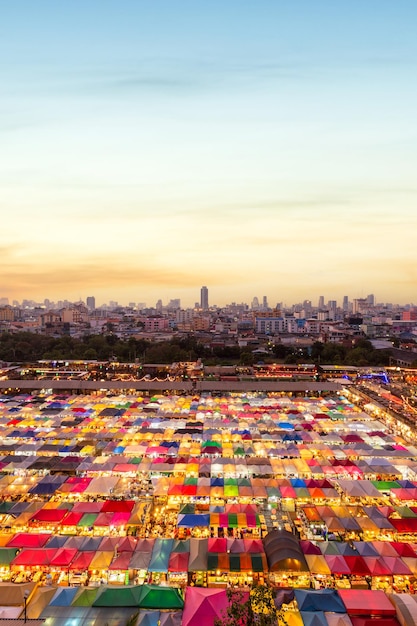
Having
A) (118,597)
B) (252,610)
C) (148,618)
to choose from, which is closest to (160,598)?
(148,618)

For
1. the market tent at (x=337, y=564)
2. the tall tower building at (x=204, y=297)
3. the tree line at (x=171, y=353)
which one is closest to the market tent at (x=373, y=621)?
the market tent at (x=337, y=564)

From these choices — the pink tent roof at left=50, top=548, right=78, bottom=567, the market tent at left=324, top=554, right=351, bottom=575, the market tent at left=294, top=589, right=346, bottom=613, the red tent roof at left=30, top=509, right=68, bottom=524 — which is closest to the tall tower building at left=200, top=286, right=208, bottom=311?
the red tent roof at left=30, top=509, right=68, bottom=524

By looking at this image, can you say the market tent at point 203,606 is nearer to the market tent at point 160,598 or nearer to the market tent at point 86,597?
the market tent at point 160,598

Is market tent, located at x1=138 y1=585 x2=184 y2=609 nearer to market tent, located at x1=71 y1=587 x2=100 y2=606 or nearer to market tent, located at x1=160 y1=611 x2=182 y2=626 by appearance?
market tent, located at x1=160 y1=611 x2=182 y2=626

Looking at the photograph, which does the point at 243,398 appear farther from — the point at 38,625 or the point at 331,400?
the point at 38,625

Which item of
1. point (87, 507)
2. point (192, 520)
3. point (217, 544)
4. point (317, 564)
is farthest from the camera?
point (87, 507)

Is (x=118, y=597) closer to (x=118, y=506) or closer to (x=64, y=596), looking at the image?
(x=64, y=596)

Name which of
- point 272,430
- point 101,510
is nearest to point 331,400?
point 272,430
